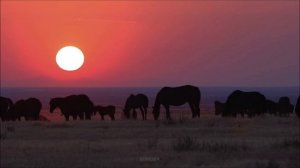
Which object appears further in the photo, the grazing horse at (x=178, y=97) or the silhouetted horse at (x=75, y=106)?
the silhouetted horse at (x=75, y=106)

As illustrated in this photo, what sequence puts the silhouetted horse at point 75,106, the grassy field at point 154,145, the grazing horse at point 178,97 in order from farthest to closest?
the silhouetted horse at point 75,106, the grazing horse at point 178,97, the grassy field at point 154,145

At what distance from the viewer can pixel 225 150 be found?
19.5 metres

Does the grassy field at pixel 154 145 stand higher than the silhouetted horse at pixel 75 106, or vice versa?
the silhouetted horse at pixel 75 106

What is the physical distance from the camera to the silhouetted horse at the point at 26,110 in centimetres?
4295

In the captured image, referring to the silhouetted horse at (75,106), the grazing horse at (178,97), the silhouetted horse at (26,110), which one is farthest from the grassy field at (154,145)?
the silhouetted horse at (26,110)

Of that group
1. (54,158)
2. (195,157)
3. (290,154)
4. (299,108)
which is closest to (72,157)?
(54,158)

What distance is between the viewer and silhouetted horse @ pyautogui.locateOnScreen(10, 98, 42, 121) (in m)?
43.0

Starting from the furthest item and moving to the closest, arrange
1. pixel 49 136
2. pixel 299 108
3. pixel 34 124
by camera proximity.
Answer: pixel 299 108 → pixel 34 124 → pixel 49 136

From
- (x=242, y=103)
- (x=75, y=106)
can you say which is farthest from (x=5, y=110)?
(x=242, y=103)

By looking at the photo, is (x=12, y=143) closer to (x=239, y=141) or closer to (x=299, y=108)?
(x=239, y=141)

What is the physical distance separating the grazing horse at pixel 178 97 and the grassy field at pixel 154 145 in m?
9.19

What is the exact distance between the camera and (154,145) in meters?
20.5

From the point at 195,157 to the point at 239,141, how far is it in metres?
4.08

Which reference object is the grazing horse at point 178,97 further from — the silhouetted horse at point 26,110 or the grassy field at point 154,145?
the grassy field at point 154,145
